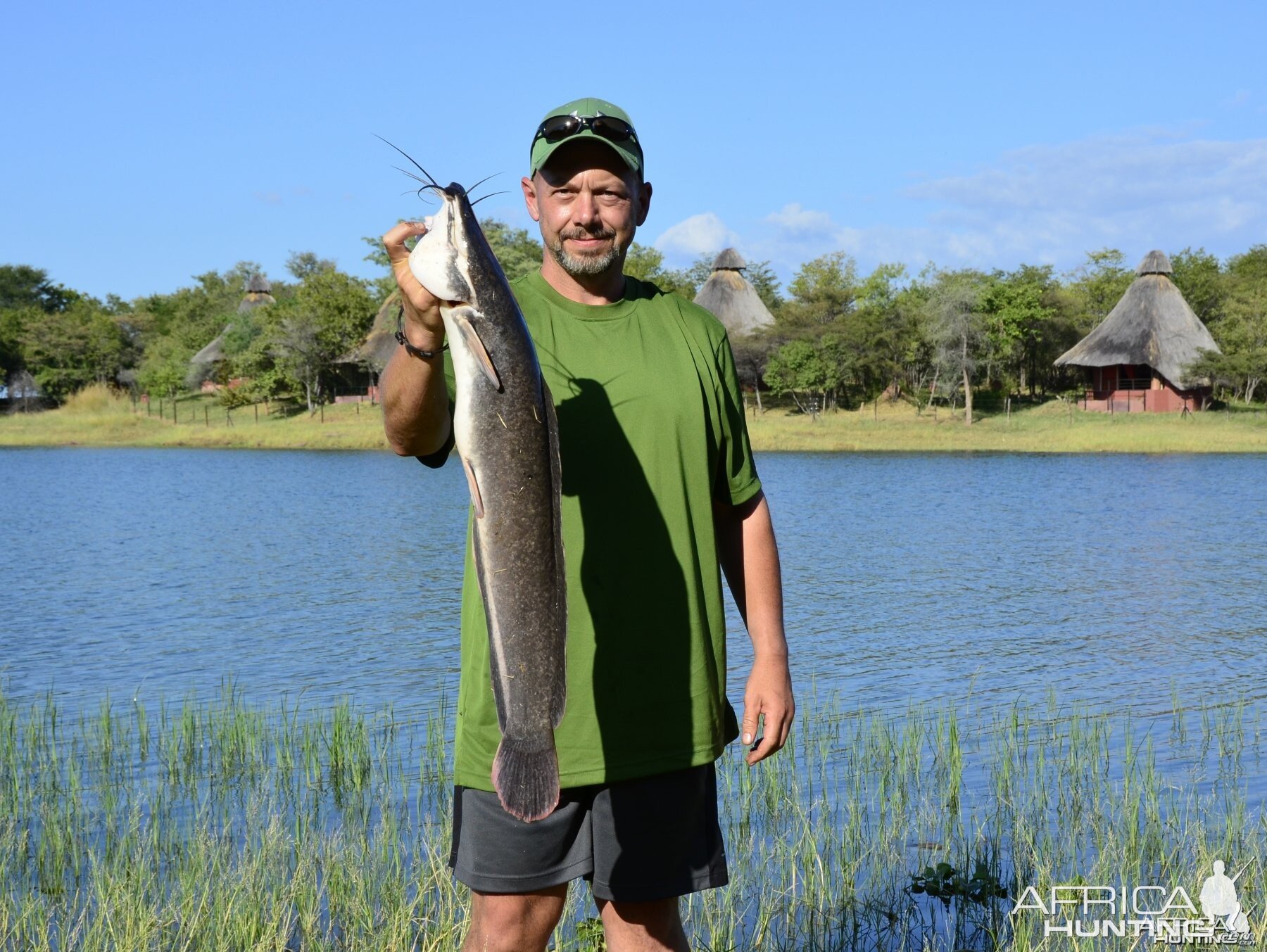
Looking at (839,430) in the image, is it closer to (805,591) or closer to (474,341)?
(805,591)

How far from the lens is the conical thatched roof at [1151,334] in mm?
49000

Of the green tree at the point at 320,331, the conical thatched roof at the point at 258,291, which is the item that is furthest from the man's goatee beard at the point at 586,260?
the conical thatched roof at the point at 258,291

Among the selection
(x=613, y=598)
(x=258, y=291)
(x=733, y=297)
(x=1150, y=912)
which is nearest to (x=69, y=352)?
(x=258, y=291)

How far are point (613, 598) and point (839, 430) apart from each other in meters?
44.1

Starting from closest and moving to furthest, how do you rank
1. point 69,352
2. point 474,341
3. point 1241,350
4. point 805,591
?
point 474,341 → point 805,591 → point 1241,350 → point 69,352

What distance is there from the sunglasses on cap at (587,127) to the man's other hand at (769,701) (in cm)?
121

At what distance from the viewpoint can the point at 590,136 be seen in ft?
8.84

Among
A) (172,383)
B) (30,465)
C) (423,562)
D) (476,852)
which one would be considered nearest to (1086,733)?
(476,852)

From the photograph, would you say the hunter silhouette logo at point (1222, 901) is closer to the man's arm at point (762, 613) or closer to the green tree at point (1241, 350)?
the man's arm at point (762, 613)

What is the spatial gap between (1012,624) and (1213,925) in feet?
29.6

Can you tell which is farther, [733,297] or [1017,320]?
[733,297]

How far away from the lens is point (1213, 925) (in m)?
4.28

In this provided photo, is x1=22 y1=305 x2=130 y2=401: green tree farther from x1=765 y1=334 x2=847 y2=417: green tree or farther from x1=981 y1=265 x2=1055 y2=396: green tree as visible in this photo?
x1=981 y1=265 x2=1055 y2=396: green tree

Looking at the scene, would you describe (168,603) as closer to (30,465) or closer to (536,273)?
(536,273)
